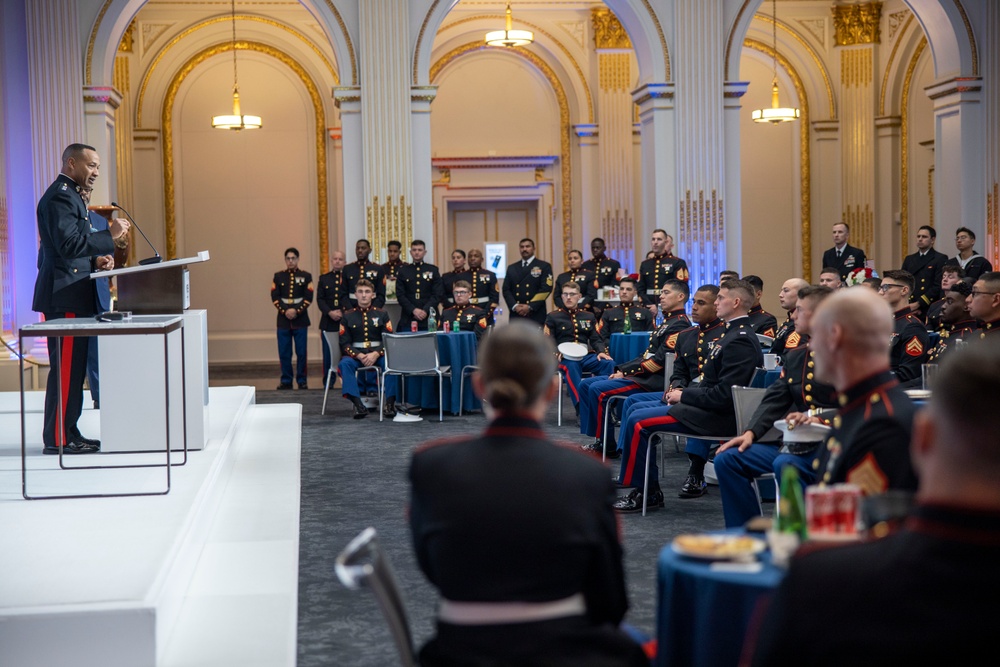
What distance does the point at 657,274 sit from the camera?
435 inches

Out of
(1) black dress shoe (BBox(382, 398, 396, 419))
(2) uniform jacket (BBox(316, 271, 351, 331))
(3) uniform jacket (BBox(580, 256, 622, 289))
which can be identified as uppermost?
(3) uniform jacket (BBox(580, 256, 622, 289))

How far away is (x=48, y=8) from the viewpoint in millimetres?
10664

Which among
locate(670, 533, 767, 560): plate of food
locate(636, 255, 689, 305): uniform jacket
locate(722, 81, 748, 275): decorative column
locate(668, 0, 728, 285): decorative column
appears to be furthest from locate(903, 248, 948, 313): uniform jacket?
locate(670, 533, 767, 560): plate of food

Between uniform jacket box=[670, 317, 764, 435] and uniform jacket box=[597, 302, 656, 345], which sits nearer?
uniform jacket box=[670, 317, 764, 435]

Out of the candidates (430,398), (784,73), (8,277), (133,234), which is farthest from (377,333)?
(784,73)

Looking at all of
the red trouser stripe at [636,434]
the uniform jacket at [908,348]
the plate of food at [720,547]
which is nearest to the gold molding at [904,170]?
the uniform jacket at [908,348]

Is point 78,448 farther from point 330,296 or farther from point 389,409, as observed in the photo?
point 330,296

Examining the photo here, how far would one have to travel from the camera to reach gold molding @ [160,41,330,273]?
14766 mm

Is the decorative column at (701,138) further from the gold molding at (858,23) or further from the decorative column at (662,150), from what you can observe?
the gold molding at (858,23)

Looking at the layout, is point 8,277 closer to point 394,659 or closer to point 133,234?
point 133,234

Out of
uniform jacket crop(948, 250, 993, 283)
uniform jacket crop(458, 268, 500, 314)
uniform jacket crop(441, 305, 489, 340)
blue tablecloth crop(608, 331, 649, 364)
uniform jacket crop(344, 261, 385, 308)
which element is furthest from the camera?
uniform jacket crop(458, 268, 500, 314)

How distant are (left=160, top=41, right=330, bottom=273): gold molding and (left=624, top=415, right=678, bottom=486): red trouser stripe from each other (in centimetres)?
986

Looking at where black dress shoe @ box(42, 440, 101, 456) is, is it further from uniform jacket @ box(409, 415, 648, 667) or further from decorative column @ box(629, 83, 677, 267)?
decorative column @ box(629, 83, 677, 267)

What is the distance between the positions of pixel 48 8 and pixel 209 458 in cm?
731
